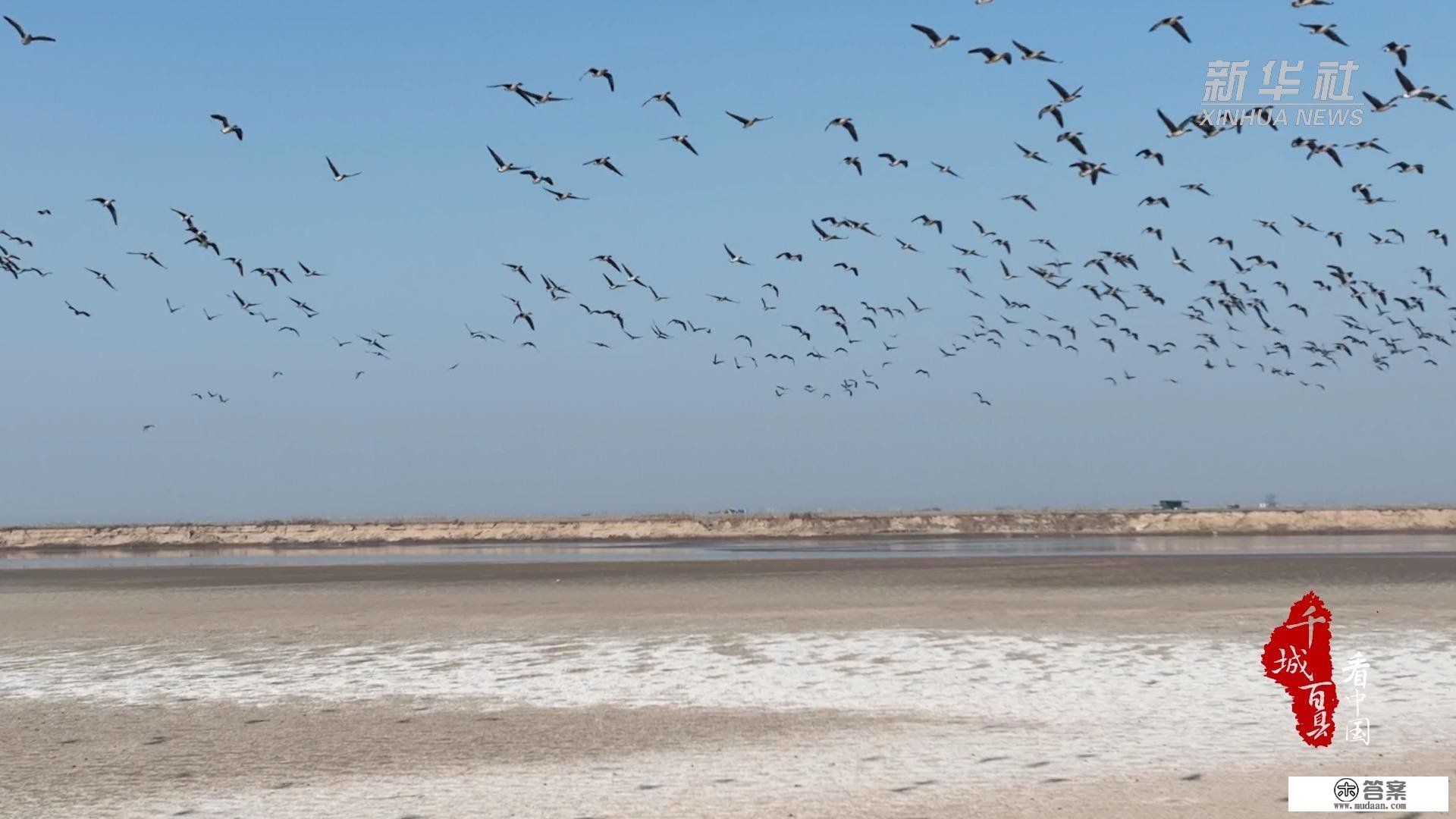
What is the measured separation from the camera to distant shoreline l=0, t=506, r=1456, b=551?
95.6m

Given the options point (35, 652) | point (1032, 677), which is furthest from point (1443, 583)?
point (35, 652)

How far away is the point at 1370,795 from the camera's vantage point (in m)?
13.0

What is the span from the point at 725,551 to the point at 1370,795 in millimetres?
58147

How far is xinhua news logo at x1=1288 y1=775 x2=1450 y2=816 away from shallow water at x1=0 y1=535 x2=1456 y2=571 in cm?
4455

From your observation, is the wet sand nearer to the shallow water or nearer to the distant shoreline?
the shallow water

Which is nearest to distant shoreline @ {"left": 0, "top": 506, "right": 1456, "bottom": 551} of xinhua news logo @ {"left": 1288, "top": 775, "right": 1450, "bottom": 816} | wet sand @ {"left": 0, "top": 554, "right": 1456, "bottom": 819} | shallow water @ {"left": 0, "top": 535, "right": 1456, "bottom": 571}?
shallow water @ {"left": 0, "top": 535, "right": 1456, "bottom": 571}

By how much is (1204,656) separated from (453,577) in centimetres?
3135

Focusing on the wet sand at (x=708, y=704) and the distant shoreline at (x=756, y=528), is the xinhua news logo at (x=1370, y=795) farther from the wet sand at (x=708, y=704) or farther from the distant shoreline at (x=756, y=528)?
the distant shoreline at (x=756, y=528)

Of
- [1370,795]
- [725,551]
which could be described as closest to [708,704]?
[1370,795]

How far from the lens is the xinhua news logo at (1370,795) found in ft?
41.9

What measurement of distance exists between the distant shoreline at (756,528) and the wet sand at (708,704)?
57.8 metres

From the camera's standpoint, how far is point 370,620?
32.9 meters

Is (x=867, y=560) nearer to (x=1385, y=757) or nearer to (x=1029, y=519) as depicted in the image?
(x=1385, y=757)

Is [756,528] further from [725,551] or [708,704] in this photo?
[708,704]
